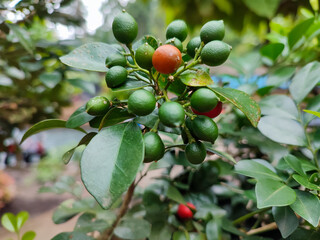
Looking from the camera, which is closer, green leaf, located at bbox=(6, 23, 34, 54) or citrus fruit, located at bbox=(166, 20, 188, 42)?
citrus fruit, located at bbox=(166, 20, 188, 42)

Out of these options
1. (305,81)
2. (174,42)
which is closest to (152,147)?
(174,42)

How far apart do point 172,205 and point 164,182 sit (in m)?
0.06

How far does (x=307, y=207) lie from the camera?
32cm

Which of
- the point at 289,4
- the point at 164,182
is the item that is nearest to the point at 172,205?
the point at 164,182

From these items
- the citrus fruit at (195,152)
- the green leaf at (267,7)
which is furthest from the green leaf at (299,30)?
the green leaf at (267,7)

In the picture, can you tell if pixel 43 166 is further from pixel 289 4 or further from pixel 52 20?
pixel 289 4

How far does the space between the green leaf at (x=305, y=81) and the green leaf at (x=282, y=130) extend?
0.19 feet

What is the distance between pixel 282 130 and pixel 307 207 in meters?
0.16

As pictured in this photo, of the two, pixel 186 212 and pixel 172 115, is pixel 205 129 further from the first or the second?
pixel 186 212

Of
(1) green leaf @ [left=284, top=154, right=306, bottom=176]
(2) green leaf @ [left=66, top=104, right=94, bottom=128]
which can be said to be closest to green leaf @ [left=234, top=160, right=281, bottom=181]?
(1) green leaf @ [left=284, top=154, right=306, bottom=176]

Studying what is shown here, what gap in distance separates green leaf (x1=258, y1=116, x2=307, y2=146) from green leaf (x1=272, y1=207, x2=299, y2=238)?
0.41ft

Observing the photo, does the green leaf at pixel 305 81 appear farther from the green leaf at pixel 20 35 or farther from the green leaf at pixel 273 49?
the green leaf at pixel 20 35

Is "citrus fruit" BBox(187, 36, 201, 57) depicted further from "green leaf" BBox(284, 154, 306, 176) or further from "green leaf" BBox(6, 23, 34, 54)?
"green leaf" BBox(6, 23, 34, 54)

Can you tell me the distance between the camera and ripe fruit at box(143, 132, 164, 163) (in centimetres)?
27
